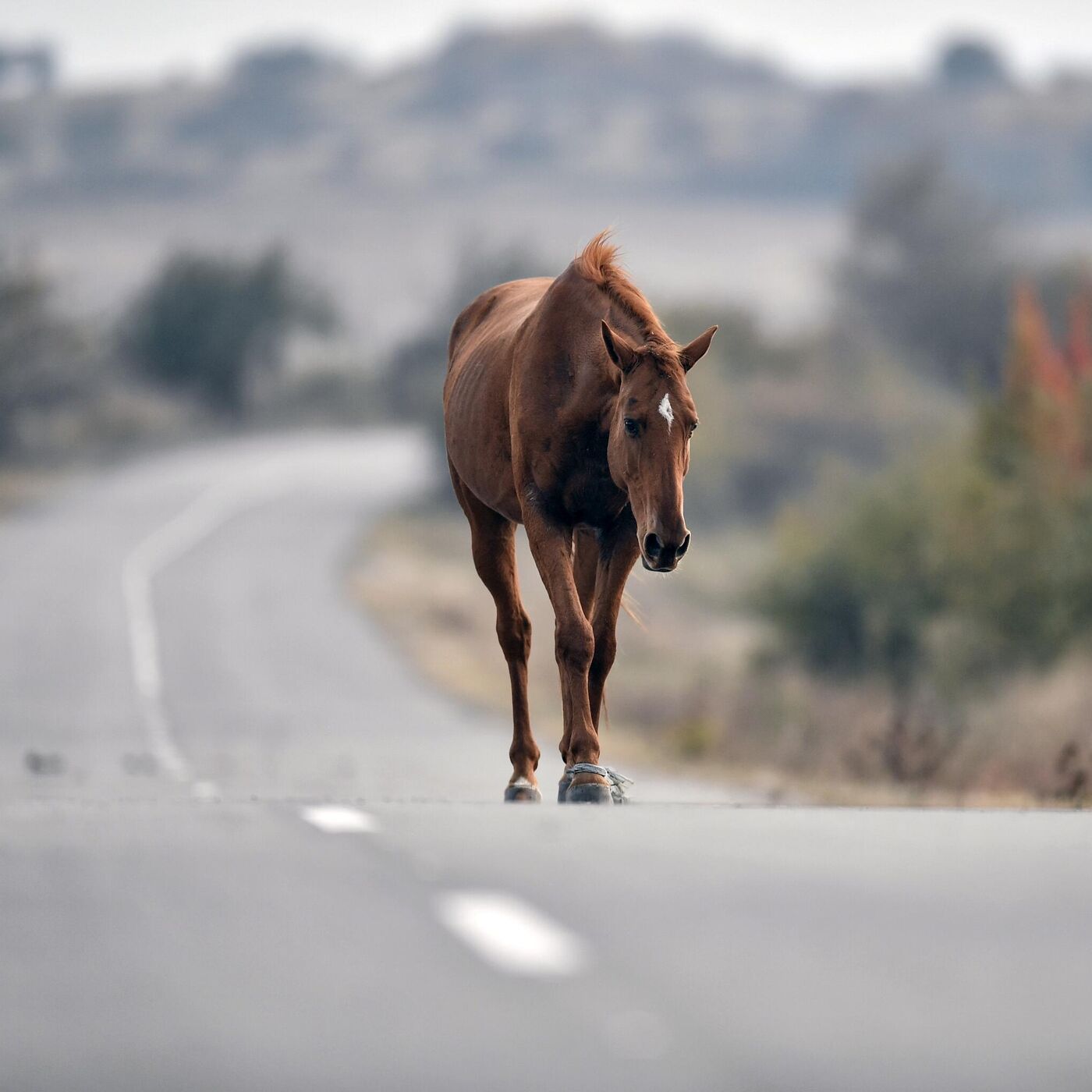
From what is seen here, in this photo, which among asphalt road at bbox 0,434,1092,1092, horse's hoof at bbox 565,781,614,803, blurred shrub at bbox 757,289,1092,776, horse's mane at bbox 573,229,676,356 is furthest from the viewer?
blurred shrub at bbox 757,289,1092,776

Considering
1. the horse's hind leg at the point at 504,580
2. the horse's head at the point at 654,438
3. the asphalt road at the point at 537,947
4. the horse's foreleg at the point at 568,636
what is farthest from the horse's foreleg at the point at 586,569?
the asphalt road at the point at 537,947

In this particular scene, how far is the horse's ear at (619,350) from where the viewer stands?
27.2 ft

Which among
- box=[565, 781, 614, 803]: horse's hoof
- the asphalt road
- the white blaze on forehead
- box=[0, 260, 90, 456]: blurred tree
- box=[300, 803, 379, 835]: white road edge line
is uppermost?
box=[0, 260, 90, 456]: blurred tree

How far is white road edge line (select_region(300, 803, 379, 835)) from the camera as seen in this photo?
22.4 ft

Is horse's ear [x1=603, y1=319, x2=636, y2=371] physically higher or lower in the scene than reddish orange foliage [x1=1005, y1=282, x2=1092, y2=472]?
lower

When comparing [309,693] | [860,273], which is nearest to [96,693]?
[309,693]

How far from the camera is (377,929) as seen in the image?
5.14 m

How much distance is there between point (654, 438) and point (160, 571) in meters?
53.0

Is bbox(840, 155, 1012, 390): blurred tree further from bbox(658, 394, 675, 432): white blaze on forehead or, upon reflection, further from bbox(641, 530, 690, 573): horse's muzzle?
bbox(641, 530, 690, 573): horse's muzzle

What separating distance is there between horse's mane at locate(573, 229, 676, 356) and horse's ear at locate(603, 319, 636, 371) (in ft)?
0.50

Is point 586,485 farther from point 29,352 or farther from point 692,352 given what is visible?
point 29,352

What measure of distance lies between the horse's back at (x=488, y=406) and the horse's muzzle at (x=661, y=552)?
1548mm

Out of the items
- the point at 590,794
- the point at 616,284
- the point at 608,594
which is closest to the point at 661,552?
the point at 590,794

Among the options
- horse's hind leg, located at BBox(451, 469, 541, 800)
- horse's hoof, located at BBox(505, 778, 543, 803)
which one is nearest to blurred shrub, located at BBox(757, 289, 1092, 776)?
horse's hind leg, located at BBox(451, 469, 541, 800)
